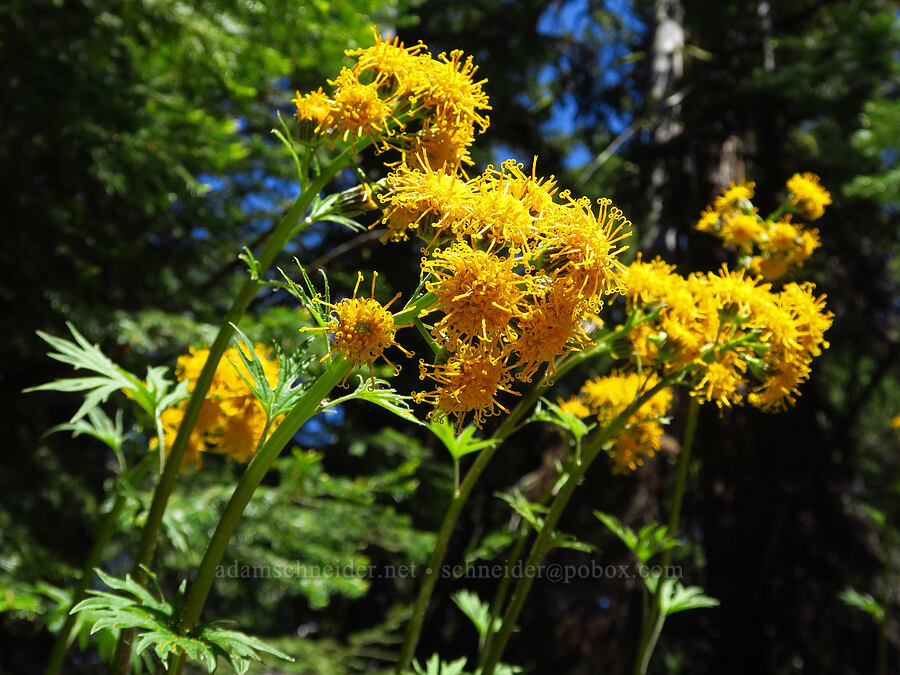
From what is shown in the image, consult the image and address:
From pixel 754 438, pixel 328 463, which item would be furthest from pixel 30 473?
pixel 754 438

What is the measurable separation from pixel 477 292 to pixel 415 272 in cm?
442

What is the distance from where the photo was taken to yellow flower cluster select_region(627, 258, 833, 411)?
5.55 feet

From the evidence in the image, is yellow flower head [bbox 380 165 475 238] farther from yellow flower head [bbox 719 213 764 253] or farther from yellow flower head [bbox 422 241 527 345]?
yellow flower head [bbox 719 213 764 253]

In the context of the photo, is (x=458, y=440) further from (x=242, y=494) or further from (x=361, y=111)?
(x=361, y=111)

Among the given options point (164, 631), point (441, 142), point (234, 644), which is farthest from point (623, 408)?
point (164, 631)

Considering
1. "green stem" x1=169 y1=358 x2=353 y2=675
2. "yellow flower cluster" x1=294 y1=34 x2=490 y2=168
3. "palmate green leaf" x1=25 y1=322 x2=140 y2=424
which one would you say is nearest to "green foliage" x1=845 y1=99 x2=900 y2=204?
"yellow flower cluster" x1=294 y1=34 x2=490 y2=168

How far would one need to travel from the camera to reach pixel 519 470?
266 inches

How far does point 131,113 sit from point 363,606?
6120 mm

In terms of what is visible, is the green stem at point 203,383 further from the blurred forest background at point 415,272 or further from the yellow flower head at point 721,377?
the blurred forest background at point 415,272

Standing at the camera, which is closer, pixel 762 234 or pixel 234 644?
pixel 234 644

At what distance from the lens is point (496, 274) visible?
3.78 ft

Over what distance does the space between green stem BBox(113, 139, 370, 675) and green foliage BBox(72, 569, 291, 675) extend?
211 mm

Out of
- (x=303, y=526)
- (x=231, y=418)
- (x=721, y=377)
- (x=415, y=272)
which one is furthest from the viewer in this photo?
(x=415, y=272)

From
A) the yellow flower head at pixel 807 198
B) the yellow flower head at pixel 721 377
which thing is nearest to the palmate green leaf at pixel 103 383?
the yellow flower head at pixel 721 377
